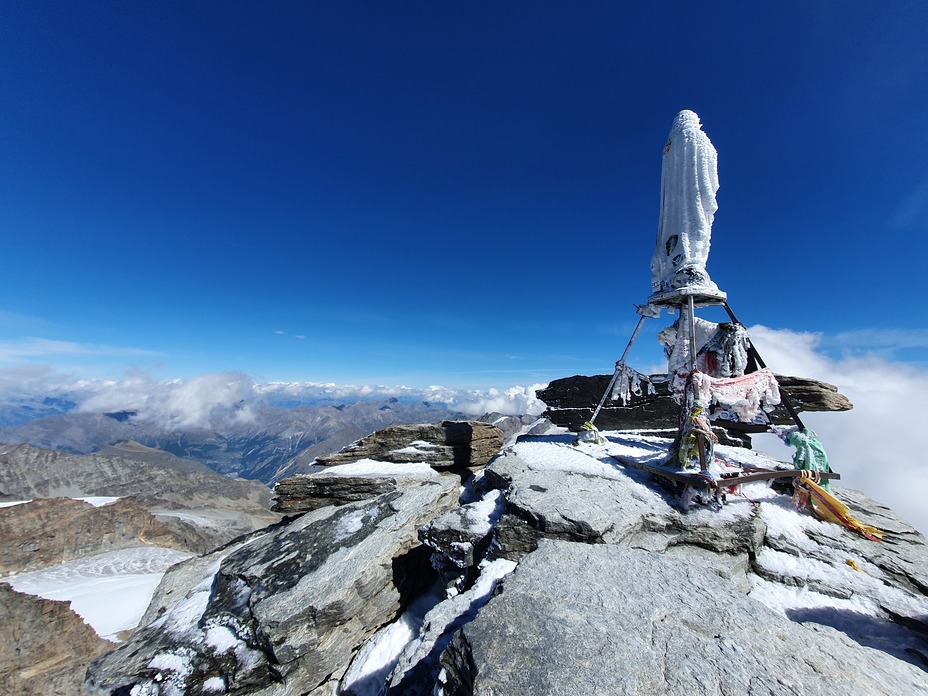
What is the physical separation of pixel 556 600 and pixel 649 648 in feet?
3.82

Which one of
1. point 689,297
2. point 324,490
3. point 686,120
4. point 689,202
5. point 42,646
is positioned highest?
point 686,120

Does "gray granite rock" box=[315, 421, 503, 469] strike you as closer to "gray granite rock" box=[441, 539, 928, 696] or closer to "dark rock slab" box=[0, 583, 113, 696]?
"gray granite rock" box=[441, 539, 928, 696]

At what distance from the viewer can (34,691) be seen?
647 inches

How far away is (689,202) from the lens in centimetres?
1053

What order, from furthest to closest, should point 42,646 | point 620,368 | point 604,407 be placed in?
point 42,646 < point 604,407 < point 620,368

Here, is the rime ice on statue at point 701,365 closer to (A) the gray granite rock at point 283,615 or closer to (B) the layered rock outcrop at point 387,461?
(B) the layered rock outcrop at point 387,461

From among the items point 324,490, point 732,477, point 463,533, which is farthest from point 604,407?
point 324,490

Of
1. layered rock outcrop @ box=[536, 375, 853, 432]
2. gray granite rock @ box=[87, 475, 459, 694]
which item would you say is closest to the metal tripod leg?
layered rock outcrop @ box=[536, 375, 853, 432]

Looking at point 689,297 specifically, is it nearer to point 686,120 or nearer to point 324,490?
point 686,120

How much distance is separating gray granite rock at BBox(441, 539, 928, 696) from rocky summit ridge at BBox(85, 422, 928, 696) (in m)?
0.02

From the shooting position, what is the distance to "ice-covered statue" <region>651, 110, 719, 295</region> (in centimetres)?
1033

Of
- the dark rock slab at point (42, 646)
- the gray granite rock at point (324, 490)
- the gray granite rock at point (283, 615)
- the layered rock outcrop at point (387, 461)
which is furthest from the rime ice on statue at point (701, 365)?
the dark rock slab at point (42, 646)

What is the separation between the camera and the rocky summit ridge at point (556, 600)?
3697 mm

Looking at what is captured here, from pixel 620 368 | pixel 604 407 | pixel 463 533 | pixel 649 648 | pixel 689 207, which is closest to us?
pixel 649 648
